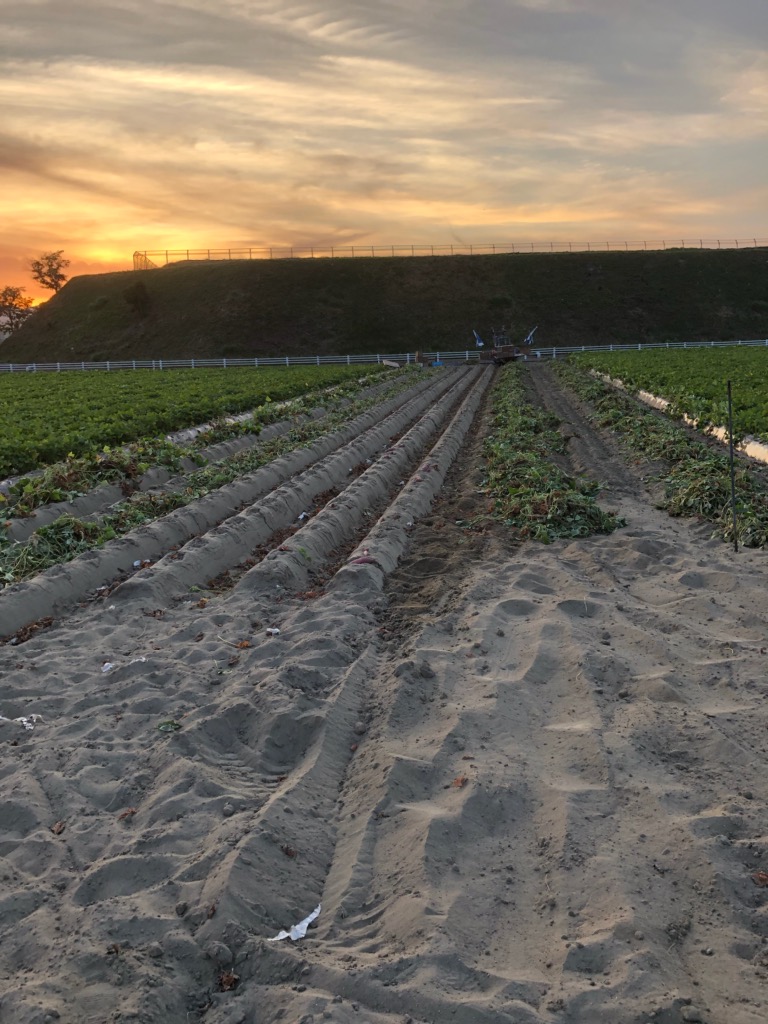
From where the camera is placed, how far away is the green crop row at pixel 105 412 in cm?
1392

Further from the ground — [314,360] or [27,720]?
[314,360]

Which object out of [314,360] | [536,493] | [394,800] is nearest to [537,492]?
[536,493]

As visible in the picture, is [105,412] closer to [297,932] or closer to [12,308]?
[297,932]

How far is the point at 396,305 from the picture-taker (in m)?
74.0

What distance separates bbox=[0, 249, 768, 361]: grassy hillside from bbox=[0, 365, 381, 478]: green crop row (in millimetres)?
38586

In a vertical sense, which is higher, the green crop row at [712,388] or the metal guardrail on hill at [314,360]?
the metal guardrail on hill at [314,360]

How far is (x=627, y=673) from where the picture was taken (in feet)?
17.6

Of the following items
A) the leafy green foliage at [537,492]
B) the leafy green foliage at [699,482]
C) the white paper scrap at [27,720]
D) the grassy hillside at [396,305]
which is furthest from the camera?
the grassy hillside at [396,305]

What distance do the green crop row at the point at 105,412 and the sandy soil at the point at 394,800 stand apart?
280 inches

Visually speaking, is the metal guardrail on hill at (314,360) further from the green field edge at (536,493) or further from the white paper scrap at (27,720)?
the white paper scrap at (27,720)

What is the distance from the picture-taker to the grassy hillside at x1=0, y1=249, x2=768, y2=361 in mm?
68938

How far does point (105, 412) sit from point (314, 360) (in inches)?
1692

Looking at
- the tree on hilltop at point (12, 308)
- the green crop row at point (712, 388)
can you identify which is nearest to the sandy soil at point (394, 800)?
the green crop row at point (712, 388)

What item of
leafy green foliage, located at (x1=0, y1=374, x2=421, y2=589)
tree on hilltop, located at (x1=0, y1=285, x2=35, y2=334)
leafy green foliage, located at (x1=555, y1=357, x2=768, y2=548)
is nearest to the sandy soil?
leafy green foliage, located at (x1=555, y1=357, x2=768, y2=548)
